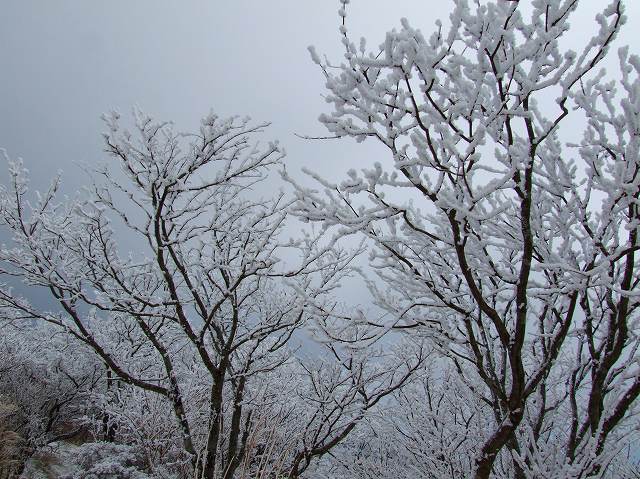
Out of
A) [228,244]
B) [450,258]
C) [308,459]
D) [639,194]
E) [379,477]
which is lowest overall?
[379,477]

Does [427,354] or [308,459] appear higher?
[427,354]

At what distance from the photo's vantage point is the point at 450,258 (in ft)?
13.9

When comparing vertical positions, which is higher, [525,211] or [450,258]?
[450,258]

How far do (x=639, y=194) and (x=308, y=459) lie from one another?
19.7ft

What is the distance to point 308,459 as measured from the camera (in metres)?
6.79

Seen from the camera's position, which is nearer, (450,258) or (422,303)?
(422,303)

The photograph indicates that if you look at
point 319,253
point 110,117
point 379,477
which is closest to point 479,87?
point 319,253

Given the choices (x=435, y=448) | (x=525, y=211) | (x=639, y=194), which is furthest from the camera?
(x=435, y=448)

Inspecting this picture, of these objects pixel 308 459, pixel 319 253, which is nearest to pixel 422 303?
pixel 319 253

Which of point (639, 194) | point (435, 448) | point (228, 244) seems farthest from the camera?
point (435, 448)

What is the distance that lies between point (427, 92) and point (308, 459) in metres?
6.24

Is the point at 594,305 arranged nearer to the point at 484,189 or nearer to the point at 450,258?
the point at 450,258

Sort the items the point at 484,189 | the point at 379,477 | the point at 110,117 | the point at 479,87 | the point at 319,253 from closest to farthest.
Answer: the point at 484,189
the point at 479,87
the point at 110,117
the point at 319,253
the point at 379,477

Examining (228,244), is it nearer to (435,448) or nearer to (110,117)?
(110,117)
